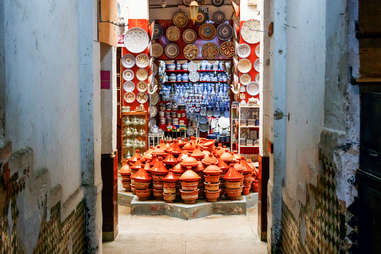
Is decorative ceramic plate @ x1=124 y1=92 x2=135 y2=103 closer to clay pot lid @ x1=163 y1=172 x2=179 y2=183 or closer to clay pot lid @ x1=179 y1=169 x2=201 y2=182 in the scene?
clay pot lid @ x1=163 y1=172 x2=179 y2=183

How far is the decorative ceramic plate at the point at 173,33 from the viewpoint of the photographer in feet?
38.8

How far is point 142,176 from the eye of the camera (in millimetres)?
5406

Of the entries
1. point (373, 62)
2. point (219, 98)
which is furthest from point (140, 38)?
point (373, 62)

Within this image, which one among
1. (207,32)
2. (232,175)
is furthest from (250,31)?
(232,175)

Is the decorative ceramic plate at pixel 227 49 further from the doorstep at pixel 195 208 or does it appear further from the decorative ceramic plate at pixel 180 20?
the doorstep at pixel 195 208

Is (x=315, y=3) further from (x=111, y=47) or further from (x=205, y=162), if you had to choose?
(x=205, y=162)

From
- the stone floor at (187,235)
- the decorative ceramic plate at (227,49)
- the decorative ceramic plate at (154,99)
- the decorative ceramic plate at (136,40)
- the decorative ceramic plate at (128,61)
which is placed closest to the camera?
the stone floor at (187,235)

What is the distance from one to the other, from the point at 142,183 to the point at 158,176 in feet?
0.76

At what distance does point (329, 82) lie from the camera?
1.86 m

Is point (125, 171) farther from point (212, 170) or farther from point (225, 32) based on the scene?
point (225, 32)

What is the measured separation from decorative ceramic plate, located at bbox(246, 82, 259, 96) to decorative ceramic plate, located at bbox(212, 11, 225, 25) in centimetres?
422

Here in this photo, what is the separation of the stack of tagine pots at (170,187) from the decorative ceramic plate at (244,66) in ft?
Result: 14.1

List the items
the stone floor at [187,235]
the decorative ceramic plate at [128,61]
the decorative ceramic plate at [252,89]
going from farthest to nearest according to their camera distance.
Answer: the decorative ceramic plate at [128,61], the decorative ceramic plate at [252,89], the stone floor at [187,235]

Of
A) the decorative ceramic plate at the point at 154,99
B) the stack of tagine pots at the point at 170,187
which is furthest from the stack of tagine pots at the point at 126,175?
the decorative ceramic plate at the point at 154,99
